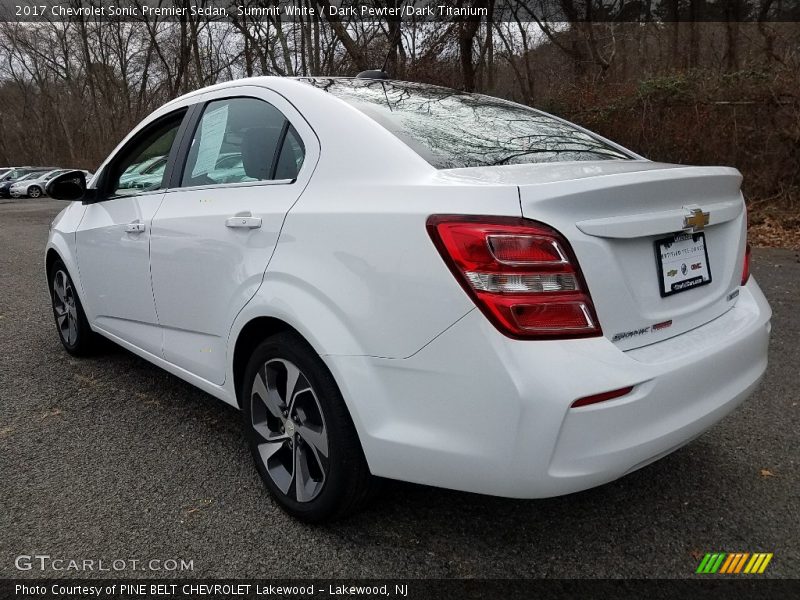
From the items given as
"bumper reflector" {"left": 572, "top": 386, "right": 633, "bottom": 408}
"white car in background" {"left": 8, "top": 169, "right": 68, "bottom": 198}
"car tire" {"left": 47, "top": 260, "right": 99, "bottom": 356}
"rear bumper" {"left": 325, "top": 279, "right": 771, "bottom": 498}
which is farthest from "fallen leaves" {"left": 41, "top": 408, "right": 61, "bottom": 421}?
"white car in background" {"left": 8, "top": 169, "right": 68, "bottom": 198}

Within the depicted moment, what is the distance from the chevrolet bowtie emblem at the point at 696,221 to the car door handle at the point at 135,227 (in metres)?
2.37

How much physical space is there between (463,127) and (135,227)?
1.70 metres

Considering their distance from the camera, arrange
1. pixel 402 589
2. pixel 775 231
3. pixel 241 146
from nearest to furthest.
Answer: pixel 402 589 → pixel 241 146 → pixel 775 231

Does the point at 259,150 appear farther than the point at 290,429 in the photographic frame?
Yes

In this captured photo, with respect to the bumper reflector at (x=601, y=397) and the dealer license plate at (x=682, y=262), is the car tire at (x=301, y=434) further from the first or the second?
the dealer license plate at (x=682, y=262)

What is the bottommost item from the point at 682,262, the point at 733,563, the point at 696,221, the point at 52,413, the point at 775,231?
the point at 775,231

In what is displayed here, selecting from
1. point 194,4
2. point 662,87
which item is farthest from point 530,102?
point 194,4

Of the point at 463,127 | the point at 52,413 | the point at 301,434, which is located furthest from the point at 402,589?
the point at 52,413

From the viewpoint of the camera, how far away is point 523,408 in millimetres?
1644

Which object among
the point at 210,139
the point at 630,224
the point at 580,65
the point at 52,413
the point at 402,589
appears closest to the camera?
the point at 630,224

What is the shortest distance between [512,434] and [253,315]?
42.9 inches

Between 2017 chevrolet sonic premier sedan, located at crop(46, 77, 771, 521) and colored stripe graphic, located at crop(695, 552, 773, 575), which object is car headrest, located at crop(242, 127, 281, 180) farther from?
colored stripe graphic, located at crop(695, 552, 773, 575)

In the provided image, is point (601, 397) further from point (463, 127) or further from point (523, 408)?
point (463, 127)

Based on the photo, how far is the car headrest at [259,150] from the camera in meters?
2.49
